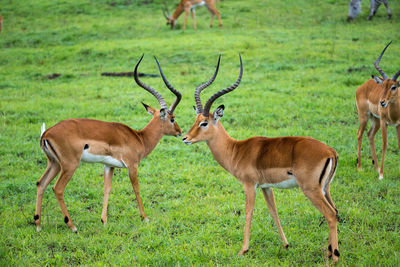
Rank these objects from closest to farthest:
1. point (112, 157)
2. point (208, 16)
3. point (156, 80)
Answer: point (112, 157) < point (156, 80) < point (208, 16)

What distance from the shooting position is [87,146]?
5.08 meters

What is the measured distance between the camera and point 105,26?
18.0 m

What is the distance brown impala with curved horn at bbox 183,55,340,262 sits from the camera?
3994 millimetres

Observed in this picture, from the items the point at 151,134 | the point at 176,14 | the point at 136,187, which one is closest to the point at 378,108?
the point at 151,134

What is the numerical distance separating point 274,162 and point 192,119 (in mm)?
4666

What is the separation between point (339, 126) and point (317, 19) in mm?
10911

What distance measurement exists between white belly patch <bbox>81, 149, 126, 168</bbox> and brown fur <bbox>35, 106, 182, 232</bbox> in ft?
0.13

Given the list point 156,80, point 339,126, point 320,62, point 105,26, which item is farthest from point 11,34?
point 339,126

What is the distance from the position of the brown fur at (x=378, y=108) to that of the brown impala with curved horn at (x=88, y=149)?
11.2 ft

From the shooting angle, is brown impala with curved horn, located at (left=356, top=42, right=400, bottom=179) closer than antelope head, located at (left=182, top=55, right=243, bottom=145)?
No

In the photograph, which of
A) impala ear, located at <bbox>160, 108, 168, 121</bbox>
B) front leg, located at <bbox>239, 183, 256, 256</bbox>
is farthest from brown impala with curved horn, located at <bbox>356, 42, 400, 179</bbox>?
impala ear, located at <bbox>160, 108, 168, 121</bbox>

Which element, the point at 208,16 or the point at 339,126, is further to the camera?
the point at 208,16

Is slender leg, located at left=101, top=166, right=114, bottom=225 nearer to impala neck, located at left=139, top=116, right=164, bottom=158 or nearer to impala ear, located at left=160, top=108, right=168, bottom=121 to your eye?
impala neck, located at left=139, top=116, right=164, bottom=158

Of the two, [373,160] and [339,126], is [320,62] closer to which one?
[339,126]
